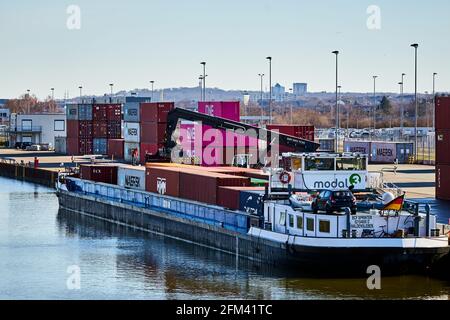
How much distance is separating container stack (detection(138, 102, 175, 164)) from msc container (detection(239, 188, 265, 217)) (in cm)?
3266

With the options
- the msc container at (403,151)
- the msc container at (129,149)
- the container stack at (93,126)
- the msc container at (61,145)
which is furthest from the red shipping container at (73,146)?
the msc container at (403,151)

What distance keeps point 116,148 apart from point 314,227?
6094 centimetres

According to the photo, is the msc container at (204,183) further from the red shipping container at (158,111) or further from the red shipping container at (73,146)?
the red shipping container at (73,146)

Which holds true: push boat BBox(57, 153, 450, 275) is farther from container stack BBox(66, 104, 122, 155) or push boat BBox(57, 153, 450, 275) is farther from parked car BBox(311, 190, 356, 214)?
container stack BBox(66, 104, 122, 155)

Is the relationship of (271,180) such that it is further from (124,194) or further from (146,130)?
(146,130)

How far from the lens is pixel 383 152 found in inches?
3723

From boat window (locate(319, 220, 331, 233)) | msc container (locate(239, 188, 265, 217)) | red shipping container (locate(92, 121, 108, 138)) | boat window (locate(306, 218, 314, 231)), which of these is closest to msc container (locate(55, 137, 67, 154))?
red shipping container (locate(92, 121, 108, 138))

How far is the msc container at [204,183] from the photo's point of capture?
48.4m

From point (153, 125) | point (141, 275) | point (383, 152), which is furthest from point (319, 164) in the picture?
point (383, 152)

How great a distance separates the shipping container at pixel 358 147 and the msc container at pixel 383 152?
1.60ft

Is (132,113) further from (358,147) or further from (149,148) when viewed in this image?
(358,147)

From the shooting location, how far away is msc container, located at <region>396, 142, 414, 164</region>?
92438mm

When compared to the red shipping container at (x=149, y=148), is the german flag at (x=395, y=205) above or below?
below

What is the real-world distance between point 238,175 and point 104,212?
1317 cm
